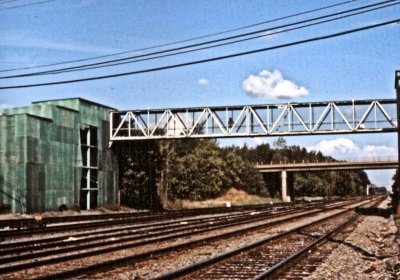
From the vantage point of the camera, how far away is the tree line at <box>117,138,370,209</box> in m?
49.7

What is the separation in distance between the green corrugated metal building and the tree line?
2.74 m

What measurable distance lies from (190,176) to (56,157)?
3488 cm

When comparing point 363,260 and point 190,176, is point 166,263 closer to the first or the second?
point 363,260

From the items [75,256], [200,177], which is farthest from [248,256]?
[200,177]

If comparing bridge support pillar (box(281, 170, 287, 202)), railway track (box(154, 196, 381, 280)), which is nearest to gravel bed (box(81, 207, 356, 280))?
railway track (box(154, 196, 381, 280))

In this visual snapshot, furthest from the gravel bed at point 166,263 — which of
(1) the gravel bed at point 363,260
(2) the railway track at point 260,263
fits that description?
(1) the gravel bed at point 363,260

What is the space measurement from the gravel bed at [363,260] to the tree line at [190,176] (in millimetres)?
32848

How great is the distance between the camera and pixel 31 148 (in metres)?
37.1

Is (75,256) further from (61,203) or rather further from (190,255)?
(61,203)

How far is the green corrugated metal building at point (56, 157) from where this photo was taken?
3650 centimetres

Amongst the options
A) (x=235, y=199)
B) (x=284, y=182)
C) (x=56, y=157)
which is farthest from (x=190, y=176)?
(x=56, y=157)

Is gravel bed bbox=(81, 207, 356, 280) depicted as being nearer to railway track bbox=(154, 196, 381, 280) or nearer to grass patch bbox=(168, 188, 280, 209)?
railway track bbox=(154, 196, 381, 280)

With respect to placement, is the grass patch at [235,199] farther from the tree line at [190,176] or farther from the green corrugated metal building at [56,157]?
the green corrugated metal building at [56,157]

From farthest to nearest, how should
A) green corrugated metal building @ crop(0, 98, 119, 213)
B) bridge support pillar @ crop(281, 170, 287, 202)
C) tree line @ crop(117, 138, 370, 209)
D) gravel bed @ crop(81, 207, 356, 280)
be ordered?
bridge support pillar @ crop(281, 170, 287, 202), tree line @ crop(117, 138, 370, 209), green corrugated metal building @ crop(0, 98, 119, 213), gravel bed @ crop(81, 207, 356, 280)
